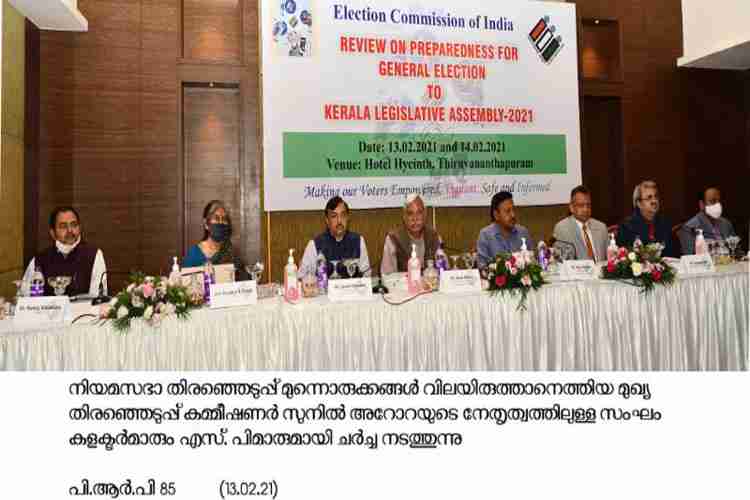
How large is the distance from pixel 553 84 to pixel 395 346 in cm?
358

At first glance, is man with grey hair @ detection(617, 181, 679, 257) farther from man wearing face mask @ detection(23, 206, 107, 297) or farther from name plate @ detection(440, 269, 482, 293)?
man wearing face mask @ detection(23, 206, 107, 297)

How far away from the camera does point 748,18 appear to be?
468 centimetres

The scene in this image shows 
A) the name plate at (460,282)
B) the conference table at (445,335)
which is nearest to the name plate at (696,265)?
the conference table at (445,335)

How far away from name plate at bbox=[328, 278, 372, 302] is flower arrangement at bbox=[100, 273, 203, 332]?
612 millimetres

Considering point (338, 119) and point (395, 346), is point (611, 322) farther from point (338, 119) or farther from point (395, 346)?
point (338, 119)

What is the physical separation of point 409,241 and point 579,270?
47.0 inches

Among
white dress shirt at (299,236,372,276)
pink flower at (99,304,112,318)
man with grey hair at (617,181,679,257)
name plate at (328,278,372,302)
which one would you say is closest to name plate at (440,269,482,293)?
name plate at (328,278,372,302)

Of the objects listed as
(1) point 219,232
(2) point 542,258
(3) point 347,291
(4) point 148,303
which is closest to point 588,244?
(2) point 542,258

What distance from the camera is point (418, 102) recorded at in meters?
4.36

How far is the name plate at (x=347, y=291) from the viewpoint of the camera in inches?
87.7

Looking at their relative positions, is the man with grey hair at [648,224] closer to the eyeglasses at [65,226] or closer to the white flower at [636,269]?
the white flower at [636,269]

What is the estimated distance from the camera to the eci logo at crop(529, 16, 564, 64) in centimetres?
460
